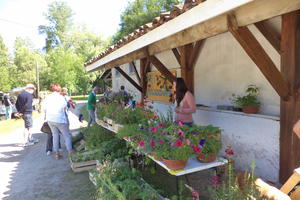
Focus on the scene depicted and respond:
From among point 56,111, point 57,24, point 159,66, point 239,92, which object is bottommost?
point 56,111

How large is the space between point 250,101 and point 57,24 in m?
40.5

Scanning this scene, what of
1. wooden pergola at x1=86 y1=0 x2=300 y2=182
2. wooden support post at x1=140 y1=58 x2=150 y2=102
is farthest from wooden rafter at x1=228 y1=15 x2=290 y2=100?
wooden support post at x1=140 y1=58 x2=150 y2=102

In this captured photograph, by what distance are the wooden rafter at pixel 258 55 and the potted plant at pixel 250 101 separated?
0.76m

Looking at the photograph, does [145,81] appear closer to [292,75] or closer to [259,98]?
[259,98]

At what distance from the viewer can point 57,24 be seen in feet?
124

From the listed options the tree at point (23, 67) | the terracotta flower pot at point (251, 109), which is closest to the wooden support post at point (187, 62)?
the terracotta flower pot at point (251, 109)

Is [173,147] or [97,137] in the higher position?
[173,147]

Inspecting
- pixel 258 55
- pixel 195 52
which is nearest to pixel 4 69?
pixel 195 52

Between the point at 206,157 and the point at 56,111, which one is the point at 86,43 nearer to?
the point at 56,111

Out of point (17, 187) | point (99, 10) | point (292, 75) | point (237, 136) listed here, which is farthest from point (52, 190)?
point (99, 10)

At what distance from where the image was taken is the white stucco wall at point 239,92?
3.29 meters

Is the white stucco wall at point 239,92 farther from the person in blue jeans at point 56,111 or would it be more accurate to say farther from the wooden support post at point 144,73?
the person in blue jeans at point 56,111

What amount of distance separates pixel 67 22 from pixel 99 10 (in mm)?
26468

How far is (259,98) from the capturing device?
3617 mm
